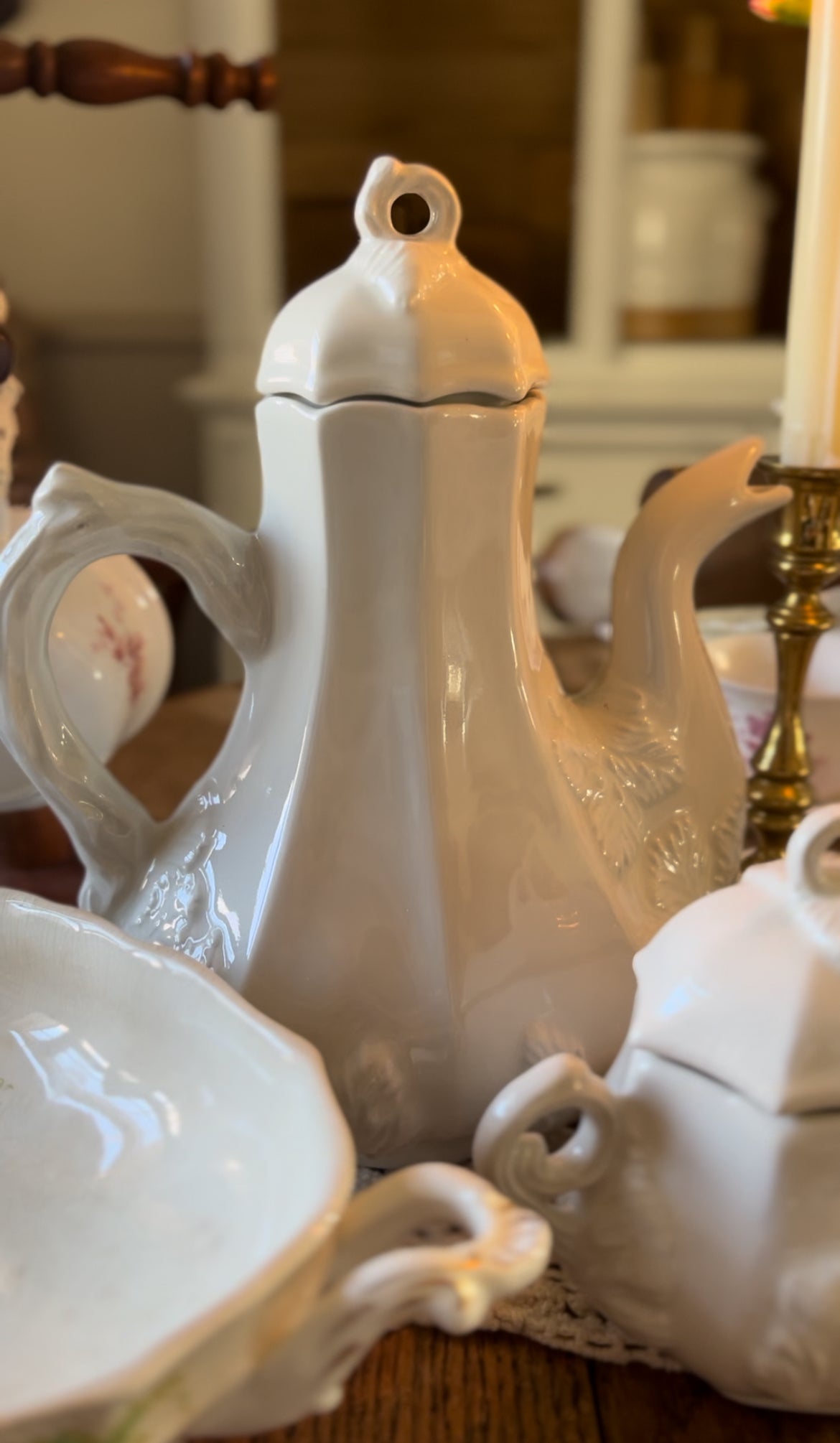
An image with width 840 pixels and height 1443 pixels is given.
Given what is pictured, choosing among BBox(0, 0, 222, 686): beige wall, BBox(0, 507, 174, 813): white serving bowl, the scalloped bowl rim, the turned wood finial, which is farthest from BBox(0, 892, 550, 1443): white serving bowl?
BBox(0, 0, 222, 686): beige wall

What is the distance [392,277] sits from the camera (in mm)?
299

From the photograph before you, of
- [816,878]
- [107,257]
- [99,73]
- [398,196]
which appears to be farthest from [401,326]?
[107,257]

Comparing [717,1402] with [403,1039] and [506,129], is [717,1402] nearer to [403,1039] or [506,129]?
[403,1039]

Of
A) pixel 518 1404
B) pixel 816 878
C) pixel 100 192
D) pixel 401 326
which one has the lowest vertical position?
pixel 518 1404

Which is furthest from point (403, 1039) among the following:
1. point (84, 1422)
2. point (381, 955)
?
point (84, 1422)

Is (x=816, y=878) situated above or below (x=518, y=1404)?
above

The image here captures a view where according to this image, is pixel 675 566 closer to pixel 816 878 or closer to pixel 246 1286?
pixel 816 878

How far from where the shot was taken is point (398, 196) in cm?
32

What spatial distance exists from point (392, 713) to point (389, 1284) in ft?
0.49

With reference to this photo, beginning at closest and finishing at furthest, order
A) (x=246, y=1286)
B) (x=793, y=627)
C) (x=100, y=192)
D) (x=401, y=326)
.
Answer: (x=246, y=1286) → (x=401, y=326) → (x=793, y=627) → (x=100, y=192)

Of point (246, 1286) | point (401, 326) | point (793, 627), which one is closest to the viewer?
point (246, 1286)

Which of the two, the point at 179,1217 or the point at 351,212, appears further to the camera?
the point at 351,212

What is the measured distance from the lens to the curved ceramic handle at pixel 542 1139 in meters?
0.25

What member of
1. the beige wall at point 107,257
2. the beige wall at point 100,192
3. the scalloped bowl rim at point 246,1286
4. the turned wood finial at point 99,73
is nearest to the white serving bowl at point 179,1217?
the scalloped bowl rim at point 246,1286
